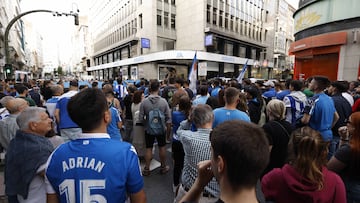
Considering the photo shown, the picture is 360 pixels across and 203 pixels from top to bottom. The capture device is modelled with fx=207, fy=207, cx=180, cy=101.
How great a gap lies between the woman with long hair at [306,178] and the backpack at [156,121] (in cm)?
289

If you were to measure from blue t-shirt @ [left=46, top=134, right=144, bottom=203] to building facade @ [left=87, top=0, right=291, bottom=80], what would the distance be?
26687mm

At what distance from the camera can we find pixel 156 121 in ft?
14.5

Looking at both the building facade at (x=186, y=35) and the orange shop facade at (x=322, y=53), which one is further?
the building facade at (x=186, y=35)

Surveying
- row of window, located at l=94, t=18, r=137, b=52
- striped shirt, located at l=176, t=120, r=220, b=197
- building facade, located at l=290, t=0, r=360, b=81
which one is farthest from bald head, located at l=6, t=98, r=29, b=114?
row of window, located at l=94, t=18, r=137, b=52

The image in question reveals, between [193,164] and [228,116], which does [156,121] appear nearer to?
[228,116]

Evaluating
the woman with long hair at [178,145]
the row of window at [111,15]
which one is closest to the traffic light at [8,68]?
the woman with long hair at [178,145]

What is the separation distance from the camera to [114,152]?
1514 millimetres

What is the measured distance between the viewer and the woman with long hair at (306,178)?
1548 mm

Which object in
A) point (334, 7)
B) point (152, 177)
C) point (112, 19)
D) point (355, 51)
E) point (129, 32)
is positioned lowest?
point (152, 177)

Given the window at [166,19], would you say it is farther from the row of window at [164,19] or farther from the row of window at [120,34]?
the row of window at [120,34]

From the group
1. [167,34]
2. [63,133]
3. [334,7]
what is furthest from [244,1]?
[63,133]

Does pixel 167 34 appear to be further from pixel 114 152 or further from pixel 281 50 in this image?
pixel 281 50

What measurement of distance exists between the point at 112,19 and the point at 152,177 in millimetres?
44325

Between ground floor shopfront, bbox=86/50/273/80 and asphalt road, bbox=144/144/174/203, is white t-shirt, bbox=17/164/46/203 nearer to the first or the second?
asphalt road, bbox=144/144/174/203
